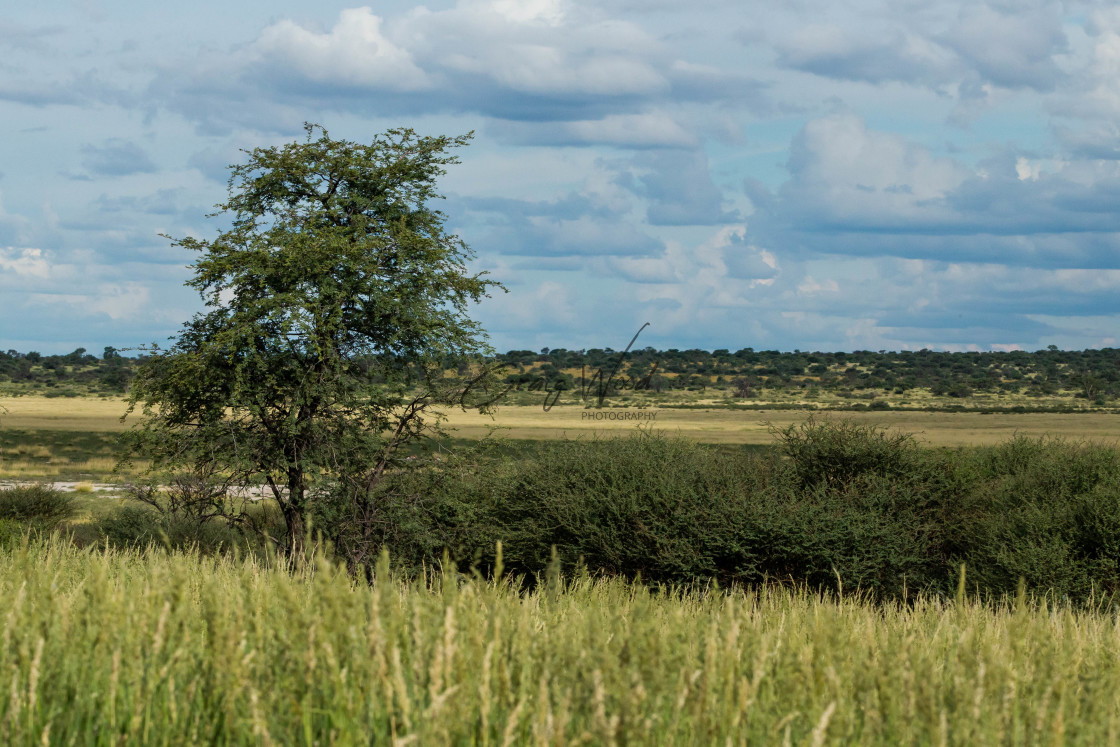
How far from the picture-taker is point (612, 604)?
31.7ft

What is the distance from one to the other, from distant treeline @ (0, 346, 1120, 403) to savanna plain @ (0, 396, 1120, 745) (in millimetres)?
82656

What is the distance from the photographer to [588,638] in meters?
4.30

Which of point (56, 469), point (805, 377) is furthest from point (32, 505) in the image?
point (805, 377)

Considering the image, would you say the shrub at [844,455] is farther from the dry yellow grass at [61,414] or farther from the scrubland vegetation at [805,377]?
the dry yellow grass at [61,414]

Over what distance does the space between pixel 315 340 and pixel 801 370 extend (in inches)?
5592

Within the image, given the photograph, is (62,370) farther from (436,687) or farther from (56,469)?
(436,687)

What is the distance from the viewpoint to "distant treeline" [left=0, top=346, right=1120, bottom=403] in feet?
427

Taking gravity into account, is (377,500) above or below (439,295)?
below

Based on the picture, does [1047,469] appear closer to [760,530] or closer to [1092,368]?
[760,530]

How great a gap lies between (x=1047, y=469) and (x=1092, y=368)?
145740 millimetres

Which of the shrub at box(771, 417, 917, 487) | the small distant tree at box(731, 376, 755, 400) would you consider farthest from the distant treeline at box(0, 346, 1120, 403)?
the shrub at box(771, 417, 917, 487)

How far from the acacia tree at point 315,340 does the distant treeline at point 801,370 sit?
281 feet

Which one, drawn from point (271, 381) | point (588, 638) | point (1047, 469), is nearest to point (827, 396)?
point (1047, 469)

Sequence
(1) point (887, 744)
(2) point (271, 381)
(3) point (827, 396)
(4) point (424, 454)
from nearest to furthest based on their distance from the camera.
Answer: (1) point (887, 744), (2) point (271, 381), (4) point (424, 454), (3) point (827, 396)
